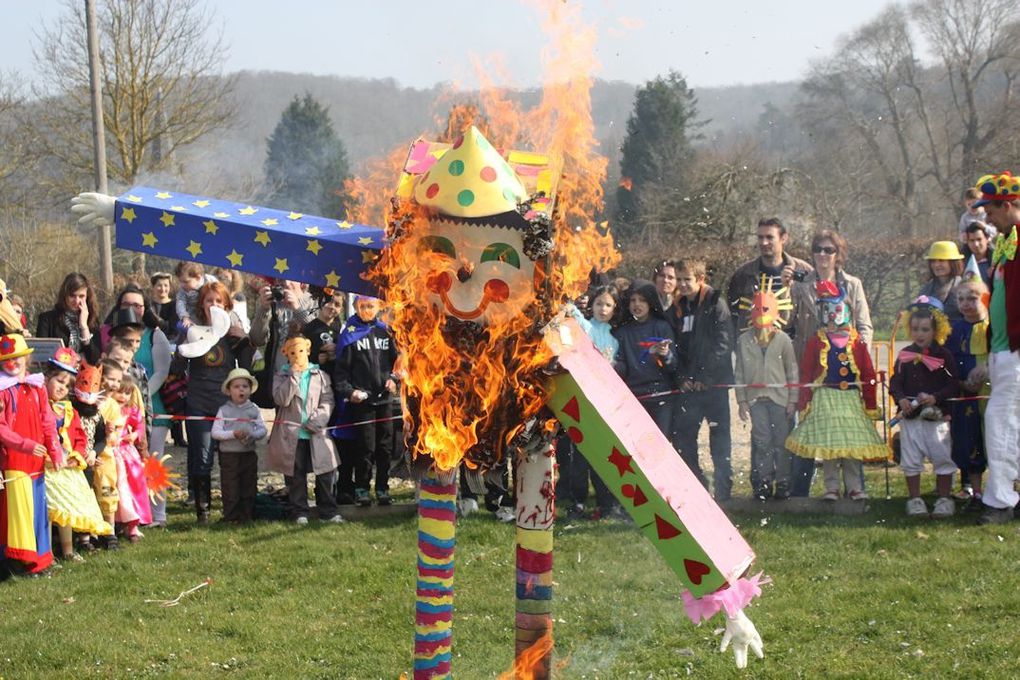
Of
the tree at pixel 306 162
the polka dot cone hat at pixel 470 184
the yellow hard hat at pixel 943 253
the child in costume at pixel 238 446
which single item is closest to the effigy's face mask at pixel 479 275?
the polka dot cone hat at pixel 470 184

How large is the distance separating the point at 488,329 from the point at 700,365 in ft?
15.1

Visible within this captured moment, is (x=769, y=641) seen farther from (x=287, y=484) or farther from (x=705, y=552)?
(x=287, y=484)

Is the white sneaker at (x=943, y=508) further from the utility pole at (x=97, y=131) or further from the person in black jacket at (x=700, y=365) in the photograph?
the utility pole at (x=97, y=131)

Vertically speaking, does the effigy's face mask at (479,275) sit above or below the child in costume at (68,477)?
above

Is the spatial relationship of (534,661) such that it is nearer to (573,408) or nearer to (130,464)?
(573,408)

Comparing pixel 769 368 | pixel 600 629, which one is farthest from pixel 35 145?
pixel 600 629

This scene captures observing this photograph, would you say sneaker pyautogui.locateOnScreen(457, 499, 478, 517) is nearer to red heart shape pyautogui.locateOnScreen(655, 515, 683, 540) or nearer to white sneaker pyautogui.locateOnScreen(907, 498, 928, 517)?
white sneaker pyautogui.locateOnScreen(907, 498, 928, 517)

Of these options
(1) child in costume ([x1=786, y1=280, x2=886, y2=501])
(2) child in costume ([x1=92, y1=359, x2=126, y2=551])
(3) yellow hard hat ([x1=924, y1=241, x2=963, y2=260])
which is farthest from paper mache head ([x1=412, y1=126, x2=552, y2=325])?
(3) yellow hard hat ([x1=924, y1=241, x2=963, y2=260])

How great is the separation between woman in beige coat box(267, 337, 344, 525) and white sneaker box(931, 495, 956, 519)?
184 inches

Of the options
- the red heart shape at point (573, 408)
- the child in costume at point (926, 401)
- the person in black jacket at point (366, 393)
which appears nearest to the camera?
the red heart shape at point (573, 408)

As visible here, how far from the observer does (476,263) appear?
4.88 m

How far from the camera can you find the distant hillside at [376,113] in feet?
18.1

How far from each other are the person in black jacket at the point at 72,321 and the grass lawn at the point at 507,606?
2.01 m

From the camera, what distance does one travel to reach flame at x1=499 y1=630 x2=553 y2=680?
5129 millimetres
